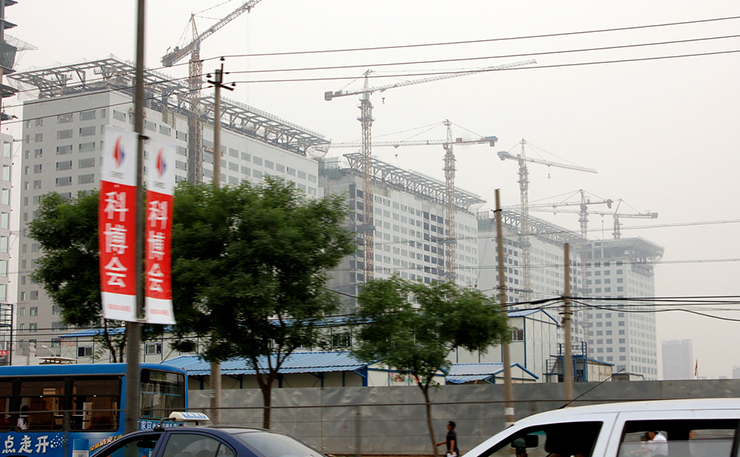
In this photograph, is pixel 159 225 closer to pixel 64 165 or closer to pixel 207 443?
pixel 207 443

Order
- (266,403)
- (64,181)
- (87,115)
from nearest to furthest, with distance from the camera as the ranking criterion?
1. (266,403)
2. (87,115)
3. (64,181)

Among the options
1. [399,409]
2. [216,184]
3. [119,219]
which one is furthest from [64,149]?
[119,219]

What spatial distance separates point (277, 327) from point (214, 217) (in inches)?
126

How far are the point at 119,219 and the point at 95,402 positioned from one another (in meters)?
8.06

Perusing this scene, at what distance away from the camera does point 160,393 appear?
18.7 metres

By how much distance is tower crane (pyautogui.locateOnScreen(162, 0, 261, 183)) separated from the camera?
142125 millimetres

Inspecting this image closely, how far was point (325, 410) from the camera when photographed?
2150cm

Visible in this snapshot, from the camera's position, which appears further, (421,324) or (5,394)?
(421,324)

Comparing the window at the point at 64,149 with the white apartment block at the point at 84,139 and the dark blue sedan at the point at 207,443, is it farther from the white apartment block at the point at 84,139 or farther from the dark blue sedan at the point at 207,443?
the dark blue sedan at the point at 207,443

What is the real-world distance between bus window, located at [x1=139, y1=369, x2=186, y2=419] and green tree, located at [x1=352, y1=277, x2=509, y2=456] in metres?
5.26

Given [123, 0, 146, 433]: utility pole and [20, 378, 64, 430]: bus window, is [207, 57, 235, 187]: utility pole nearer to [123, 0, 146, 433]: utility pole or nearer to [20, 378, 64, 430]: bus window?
[20, 378, 64, 430]: bus window

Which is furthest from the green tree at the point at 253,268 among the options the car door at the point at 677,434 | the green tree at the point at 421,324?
the car door at the point at 677,434

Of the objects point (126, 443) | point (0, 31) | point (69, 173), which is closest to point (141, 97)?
point (126, 443)

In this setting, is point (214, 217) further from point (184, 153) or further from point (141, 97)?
point (184, 153)
